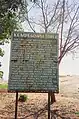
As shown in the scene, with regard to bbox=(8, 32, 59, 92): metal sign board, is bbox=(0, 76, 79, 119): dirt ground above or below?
below

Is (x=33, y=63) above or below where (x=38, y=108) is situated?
above

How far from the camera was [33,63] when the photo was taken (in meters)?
8.98

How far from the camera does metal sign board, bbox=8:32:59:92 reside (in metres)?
8.82

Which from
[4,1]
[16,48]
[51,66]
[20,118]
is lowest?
[20,118]

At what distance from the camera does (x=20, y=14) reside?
14.1 meters

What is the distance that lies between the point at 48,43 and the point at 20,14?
5.35 m

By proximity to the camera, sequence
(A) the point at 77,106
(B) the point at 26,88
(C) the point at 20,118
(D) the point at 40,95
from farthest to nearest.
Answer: (D) the point at 40,95
(A) the point at 77,106
(C) the point at 20,118
(B) the point at 26,88

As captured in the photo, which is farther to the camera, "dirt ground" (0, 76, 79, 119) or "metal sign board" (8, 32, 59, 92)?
"dirt ground" (0, 76, 79, 119)

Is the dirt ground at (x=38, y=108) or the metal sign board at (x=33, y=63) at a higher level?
the metal sign board at (x=33, y=63)

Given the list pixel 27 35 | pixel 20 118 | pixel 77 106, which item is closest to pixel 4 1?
pixel 27 35

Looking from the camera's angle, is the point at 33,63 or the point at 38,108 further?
the point at 38,108

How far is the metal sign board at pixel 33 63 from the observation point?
28.9ft

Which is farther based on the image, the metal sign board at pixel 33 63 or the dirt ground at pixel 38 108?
the dirt ground at pixel 38 108

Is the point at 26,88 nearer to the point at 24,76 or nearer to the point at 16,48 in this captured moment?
the point at 24,76
